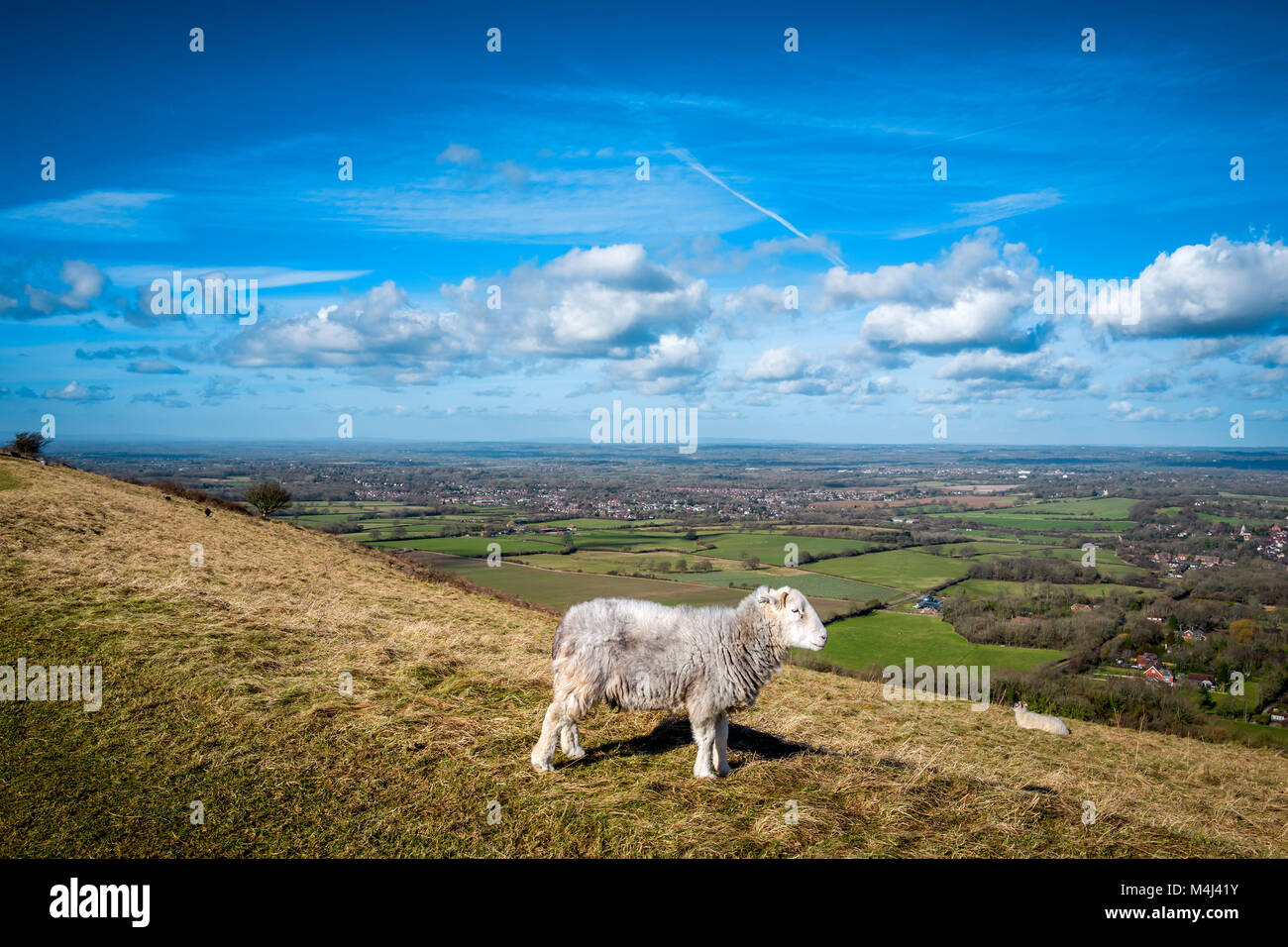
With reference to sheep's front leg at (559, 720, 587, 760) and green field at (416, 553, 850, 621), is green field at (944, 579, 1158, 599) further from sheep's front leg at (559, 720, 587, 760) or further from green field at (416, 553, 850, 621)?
sheep's front leg at (559, 720, 587, 760)

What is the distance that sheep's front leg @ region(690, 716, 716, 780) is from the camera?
6.88 m

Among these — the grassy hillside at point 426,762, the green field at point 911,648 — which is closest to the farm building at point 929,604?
the green field at point 911,648

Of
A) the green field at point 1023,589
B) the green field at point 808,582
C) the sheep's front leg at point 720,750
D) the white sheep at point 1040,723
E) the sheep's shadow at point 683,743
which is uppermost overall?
the sheep's front leg at point 720,750

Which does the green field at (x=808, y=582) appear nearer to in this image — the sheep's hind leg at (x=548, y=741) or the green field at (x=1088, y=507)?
the sheep's hind leg at (x=548, y=741)

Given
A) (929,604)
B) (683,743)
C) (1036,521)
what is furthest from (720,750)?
(1036,521)

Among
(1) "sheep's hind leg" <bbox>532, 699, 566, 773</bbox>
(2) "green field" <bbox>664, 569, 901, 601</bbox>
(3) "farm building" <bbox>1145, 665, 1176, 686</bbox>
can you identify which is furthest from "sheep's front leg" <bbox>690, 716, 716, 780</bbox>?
(2) "green field" <bbox>664, 569, 901, 601</bbox>

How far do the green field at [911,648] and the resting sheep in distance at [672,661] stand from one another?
2138cm

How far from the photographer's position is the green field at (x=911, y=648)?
2881 cm

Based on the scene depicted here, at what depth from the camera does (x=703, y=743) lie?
272 inches

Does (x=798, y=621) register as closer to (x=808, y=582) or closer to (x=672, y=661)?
(x=672, y=661)

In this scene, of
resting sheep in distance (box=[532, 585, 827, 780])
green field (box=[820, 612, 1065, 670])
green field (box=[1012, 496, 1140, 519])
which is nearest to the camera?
resting sheep in distance (box=[532, 585, 827, 780])

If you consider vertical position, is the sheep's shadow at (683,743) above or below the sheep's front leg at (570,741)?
below

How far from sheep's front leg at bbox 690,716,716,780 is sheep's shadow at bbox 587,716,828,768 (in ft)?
2.72
